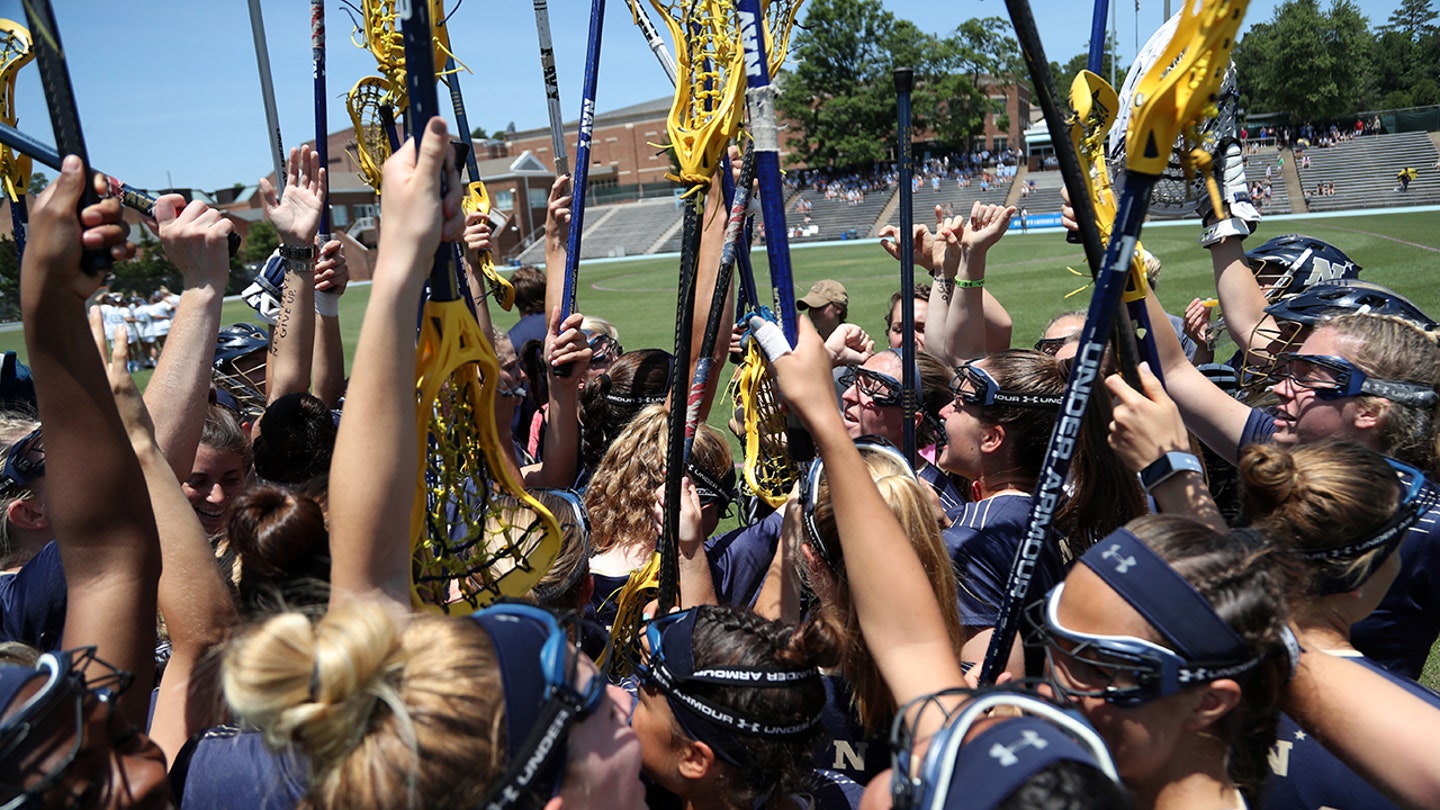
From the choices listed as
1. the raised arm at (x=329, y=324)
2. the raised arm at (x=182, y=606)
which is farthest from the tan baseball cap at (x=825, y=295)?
the raised arm at (x=182, y=606)

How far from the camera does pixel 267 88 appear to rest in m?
6.54

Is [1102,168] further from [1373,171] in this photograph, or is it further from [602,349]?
[1373,171]

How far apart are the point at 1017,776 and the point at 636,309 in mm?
25393

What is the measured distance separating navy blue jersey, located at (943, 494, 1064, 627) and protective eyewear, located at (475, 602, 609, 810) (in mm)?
1495

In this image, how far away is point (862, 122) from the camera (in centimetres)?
6781

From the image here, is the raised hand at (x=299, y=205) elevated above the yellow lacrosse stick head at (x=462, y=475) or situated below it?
above

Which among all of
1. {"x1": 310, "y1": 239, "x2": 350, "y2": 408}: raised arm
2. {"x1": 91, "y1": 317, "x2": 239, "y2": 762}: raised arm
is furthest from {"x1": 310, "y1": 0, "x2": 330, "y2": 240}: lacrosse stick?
{"x1": 91, "y1": 317, "x2": 239, "y2": 762}: raised arm

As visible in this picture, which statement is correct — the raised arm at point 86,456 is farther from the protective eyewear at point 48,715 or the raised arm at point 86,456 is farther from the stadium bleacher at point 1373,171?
the stadium bleacher at point 1373,171

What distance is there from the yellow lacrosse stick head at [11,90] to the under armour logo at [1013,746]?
2814 millimetres

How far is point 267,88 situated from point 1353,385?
662 centimetres

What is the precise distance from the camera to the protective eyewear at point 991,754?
56.8 inches

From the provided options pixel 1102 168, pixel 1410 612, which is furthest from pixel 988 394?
pixel 1410 612

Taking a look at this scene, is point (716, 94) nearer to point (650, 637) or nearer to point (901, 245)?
point (901, 245)

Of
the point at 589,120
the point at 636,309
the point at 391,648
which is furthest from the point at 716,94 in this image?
the point at 636,309
